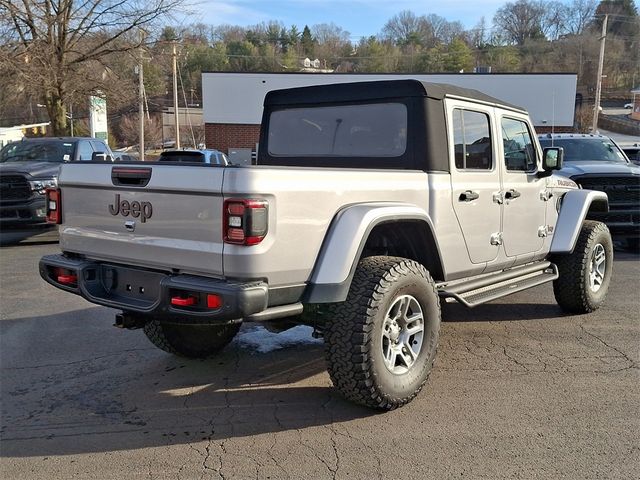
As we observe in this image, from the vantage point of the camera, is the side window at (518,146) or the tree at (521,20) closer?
the side window at (518,146)

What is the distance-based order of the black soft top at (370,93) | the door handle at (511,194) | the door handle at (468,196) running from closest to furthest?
1. the black soft top at (370,93)
2. the door handle at (468,196)
3. the door handle at (511,194)

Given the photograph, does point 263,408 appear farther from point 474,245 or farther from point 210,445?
point 474,245

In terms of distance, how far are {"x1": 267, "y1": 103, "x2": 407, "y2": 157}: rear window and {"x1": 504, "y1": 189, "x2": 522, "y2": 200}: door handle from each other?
1209mm

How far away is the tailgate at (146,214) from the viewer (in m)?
3.27

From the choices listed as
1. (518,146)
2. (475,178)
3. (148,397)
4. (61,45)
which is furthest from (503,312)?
(61,45)

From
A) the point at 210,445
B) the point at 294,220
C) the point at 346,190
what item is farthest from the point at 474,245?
the point at 210,445

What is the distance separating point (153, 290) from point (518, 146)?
3.56 m

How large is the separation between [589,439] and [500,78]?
27551mm

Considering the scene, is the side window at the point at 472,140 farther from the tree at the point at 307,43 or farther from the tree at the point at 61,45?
the tree at the point at 307,43

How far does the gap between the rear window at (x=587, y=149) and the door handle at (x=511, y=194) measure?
5725 millimetres

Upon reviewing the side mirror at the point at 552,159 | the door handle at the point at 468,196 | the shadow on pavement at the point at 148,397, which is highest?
the side mirror at the point at 552,159

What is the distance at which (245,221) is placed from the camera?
3.12 metres

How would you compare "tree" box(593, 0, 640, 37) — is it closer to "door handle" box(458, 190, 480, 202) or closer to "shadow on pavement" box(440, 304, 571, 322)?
"shadow on pavement" box(440, 304, 571, 322)

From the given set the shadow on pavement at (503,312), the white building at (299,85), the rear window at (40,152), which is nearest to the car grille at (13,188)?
the rear window at (40,152)
